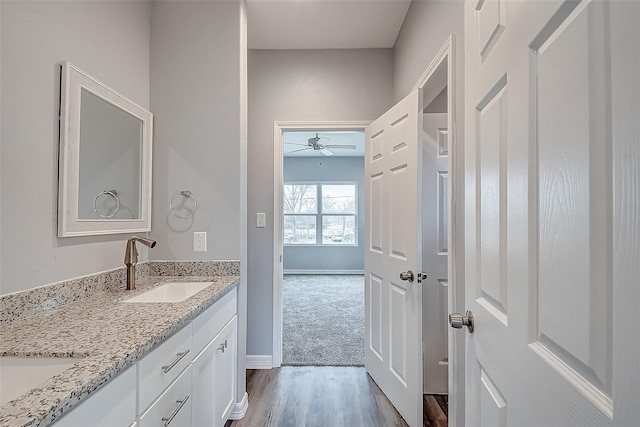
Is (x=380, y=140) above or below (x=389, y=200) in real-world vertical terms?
above

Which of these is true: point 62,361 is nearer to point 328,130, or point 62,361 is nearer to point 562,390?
point 562,390

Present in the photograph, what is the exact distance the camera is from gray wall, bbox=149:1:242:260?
6.34ft

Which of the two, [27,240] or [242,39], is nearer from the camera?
[27,240]

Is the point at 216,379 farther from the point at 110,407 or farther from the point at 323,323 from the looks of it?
the point at 323,323

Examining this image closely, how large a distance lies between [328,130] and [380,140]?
0.57 m

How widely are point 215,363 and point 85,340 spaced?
29.0 inches

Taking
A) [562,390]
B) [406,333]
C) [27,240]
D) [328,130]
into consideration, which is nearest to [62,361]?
[27,240]

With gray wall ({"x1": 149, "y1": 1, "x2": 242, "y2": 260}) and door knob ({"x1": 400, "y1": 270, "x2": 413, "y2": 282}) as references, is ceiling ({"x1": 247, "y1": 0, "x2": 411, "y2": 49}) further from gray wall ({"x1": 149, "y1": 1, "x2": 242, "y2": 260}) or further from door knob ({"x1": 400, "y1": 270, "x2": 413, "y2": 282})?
door knob ({"x1": 400, "y1": 270, "x2": 413, "y2": 282})

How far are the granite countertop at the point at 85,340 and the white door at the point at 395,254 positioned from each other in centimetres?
109

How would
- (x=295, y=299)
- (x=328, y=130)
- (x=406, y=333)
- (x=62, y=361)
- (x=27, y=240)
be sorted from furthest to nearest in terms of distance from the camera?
(x=295, y=299)
(x=328, y=130)
(x=406, y=333)
(x=27, y=240)
(x=62, y=361)

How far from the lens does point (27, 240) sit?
46.2 inches

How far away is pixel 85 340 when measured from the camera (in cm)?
93

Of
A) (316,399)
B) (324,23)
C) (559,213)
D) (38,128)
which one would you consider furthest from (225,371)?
(324,23)

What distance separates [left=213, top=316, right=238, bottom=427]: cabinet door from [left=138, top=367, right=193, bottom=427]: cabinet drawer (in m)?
0.29
